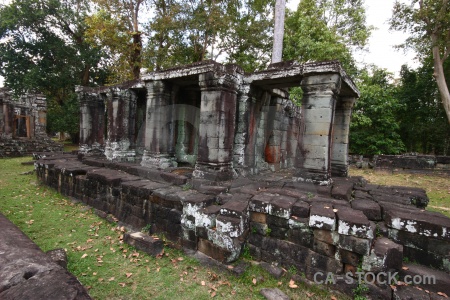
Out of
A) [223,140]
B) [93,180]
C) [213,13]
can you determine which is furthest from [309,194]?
[213,13]

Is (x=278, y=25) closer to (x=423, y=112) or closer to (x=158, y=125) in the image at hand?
(x=158, y=125)

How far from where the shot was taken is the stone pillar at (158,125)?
6586 mm

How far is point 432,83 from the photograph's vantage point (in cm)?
2041

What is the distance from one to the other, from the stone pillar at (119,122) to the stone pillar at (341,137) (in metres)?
6.98

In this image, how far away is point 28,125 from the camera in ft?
61.7

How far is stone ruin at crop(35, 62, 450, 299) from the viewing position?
3.07 m

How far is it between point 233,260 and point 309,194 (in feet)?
6.43

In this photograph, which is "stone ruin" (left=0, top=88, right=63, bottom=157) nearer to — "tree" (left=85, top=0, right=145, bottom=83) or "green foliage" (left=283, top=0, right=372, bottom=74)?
"tree" (left=85, top=0, right=145, bottom=83)

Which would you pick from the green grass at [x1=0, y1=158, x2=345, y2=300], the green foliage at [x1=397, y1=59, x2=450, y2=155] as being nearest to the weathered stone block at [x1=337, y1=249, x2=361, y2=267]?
the green grass at [x1=0, y1=158, x2=345, y2=300]

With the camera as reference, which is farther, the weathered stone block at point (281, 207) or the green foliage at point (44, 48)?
the green foliage at point (44, 48)

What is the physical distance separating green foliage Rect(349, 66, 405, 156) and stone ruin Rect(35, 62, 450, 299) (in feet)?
32.6

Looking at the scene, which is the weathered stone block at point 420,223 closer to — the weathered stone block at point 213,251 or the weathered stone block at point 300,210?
the weathered stone block at point 300,210

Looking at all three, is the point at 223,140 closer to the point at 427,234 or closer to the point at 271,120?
the point at 271,120

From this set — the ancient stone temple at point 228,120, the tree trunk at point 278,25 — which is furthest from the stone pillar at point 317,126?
the tree trunk at point 278,25
